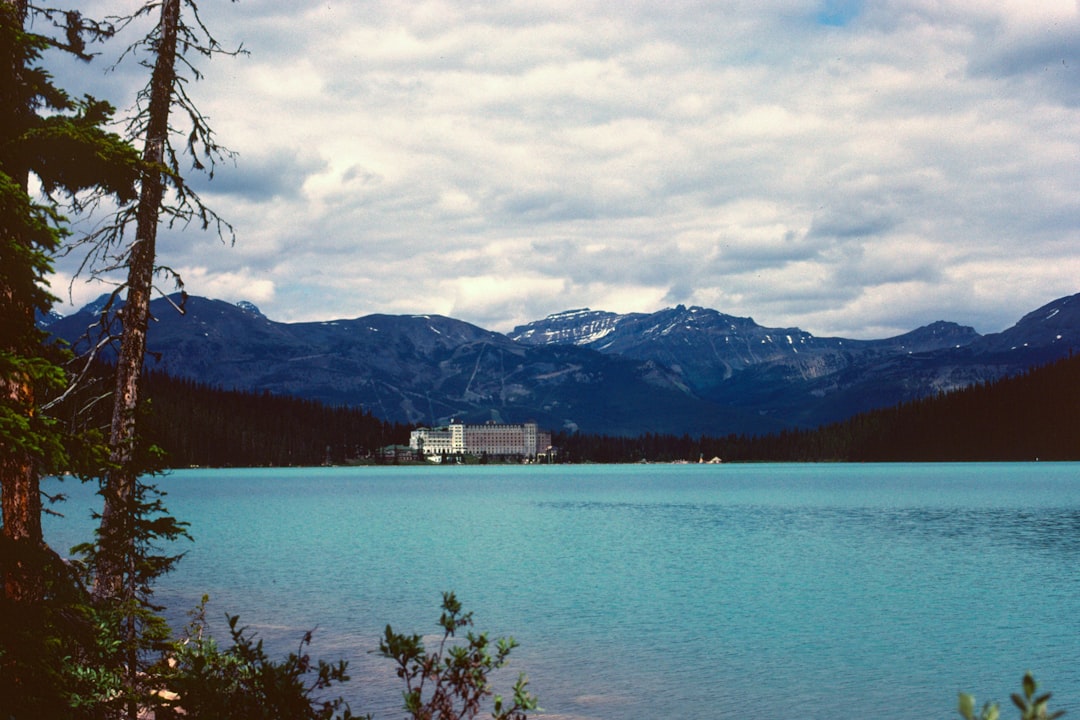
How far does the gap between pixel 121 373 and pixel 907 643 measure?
3241cm

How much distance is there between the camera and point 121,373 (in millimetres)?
22969

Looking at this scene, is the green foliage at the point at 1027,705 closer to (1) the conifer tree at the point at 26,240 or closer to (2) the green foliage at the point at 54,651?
(1) the conifer tree at the point at 26,240

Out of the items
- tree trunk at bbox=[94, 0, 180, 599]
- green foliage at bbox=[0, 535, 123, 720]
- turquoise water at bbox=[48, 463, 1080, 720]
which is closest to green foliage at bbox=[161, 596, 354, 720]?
green foliage at bbox=[0, 535, 123, 720]

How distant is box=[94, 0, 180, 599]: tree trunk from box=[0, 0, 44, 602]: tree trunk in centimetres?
267

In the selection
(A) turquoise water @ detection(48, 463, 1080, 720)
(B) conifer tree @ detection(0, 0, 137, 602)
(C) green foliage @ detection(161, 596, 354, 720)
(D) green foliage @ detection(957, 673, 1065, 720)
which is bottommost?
(A) turquoise water @ detection(48, 463, 1080, 720)

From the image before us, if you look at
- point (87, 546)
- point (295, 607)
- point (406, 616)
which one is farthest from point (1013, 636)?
point (87, 546)

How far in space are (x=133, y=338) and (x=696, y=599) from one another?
36.0m

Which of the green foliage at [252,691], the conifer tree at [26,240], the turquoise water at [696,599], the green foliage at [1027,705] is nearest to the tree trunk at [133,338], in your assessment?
the conifer tree at [26,240]

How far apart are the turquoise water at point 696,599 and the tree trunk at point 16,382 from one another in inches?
546

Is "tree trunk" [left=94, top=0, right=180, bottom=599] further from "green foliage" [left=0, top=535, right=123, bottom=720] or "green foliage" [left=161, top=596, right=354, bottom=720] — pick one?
"green foliage" [left=161, top=596, right=354, bottom=720]

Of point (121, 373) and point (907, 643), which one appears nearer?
point (121, 373)

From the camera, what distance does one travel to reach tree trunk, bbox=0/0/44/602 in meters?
15.2

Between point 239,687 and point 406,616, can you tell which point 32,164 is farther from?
point 406,616

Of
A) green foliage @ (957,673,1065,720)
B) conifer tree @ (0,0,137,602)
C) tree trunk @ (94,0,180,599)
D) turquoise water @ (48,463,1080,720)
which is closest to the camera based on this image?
green foliage @ (957,673,1065,720)
